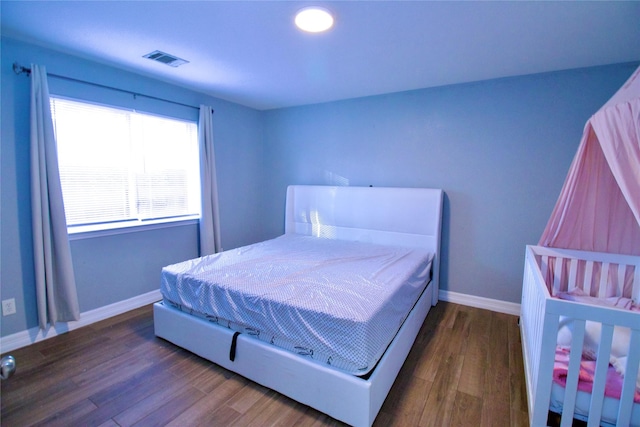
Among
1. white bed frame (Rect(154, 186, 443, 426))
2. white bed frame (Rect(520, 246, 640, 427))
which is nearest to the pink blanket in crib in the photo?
white bed frame (Rect(520, 246, 640, 427))

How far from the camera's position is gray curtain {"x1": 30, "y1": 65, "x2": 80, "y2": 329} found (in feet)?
7.25

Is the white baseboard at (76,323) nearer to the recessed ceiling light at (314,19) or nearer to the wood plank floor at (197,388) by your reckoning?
the wood plank floor at (197,388)

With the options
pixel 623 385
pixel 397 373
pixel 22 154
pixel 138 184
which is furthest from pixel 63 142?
pixel 623 385

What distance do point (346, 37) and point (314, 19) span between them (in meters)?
0.31

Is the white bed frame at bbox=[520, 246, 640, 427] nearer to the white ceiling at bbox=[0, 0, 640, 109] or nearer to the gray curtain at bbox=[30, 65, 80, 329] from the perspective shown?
the white ceiling at bbox=[0, 0, 640, 109]

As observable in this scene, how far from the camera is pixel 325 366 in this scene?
164 cm

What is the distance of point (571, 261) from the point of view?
219cm

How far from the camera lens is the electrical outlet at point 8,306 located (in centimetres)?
220

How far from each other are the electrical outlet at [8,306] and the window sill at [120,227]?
0.58m

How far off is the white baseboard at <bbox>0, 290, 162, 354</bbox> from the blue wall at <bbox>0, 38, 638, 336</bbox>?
5 centimetres

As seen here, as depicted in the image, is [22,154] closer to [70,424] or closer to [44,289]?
[44,289]

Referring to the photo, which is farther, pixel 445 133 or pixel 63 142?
pixel 445 133

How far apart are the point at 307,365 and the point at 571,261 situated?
2.08 metres

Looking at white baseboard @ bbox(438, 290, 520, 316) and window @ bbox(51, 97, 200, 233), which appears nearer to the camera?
window @ bbox(51, 97, 200, 233)
